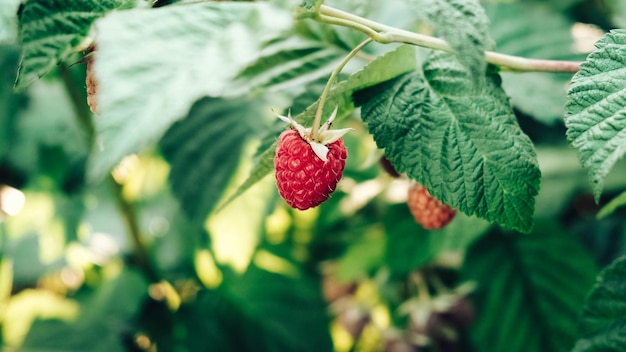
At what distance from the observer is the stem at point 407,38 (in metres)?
0.52

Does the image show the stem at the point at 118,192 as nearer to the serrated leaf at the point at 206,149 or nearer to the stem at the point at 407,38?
the serrated leaf at the point at 206,149

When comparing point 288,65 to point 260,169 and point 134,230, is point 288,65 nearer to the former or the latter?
point 260,169

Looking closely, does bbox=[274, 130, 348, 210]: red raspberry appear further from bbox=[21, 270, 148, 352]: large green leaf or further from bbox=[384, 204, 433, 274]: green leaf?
bbox=[21, 270, 148, 352]: large green leaf

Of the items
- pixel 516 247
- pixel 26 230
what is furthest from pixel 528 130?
pixel 26 230

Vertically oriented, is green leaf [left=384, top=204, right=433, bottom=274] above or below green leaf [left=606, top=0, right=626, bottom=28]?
below

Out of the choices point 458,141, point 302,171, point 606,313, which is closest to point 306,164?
point 302,171

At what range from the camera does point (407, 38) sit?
1.77 ft

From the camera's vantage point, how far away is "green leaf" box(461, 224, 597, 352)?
38.6 inches

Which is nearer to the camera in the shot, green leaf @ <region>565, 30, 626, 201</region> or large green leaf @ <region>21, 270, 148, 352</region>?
green leaf @ <region>565, 30, 626, 201</region>

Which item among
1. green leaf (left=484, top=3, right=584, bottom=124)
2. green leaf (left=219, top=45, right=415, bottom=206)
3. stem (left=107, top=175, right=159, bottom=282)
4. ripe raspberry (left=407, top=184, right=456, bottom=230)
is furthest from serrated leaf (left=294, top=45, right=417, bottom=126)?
stem (left=107, top=175, right=159, bottom=282)

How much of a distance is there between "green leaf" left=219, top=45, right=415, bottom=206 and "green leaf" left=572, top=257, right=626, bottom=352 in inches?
11.8

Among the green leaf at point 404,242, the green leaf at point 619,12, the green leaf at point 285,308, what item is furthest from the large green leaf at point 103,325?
the green leaf at point 619,12

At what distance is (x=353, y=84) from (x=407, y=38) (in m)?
0.06

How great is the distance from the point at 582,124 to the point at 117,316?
3.41 feet
